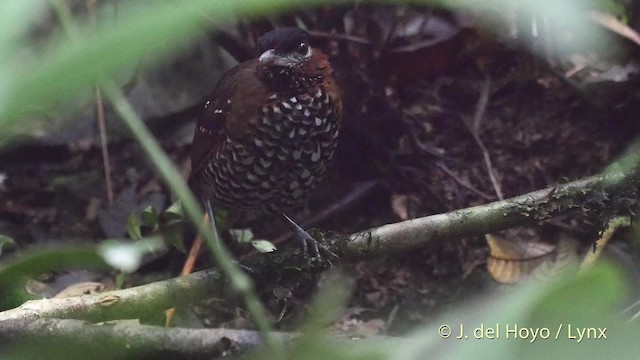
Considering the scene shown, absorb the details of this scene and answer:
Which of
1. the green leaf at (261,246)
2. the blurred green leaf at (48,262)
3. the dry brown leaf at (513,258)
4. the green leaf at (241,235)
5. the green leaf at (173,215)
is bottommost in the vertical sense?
the dry brown leaf at (513,258)

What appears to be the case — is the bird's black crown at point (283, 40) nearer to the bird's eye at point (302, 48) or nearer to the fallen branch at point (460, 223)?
the bird's eye at point (302, 48)

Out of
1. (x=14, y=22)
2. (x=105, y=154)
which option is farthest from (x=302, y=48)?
(x=14, y=22)

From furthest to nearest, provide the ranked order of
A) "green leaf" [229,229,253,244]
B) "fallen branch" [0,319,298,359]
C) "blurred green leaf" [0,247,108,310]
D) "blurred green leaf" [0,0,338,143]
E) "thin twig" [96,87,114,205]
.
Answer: "thin twig" [96,87,114,205] < "green leaf" [229,229,253,244] < "fallen branch" [0,319,298,359] < "blurred green leaf" [0,247,108,310] < "blurred green leaf" [0,0,338,143]

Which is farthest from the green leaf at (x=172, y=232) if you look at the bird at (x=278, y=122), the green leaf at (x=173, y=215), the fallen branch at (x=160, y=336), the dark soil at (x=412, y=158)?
the fallen branch at (x=160, y=336)

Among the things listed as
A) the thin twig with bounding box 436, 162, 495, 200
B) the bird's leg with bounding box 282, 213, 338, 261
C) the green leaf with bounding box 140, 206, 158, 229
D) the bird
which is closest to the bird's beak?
the bird

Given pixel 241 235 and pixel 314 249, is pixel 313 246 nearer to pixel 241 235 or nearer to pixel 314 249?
pixel 314 249

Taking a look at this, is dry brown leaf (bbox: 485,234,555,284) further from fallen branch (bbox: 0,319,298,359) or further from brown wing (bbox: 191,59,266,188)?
fallen branch (bbox: 0,319,298,359)
